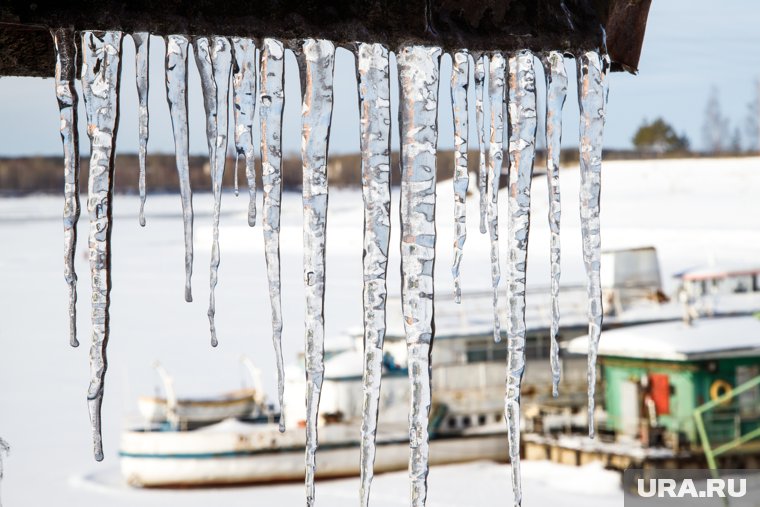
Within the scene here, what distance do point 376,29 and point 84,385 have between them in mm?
17408

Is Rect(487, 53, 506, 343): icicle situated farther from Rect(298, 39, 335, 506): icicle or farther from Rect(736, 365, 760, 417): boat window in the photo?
Rect(736, 365, 760, 417): boat window

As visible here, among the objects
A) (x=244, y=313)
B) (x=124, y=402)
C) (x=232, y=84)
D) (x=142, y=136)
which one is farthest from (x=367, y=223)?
(x=244, y=313)

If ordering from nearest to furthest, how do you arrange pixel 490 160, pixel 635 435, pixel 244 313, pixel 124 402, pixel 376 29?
pixel 376 29
pixel 490 160
pixel 635 435
pixel 124 402
pixel 244 313

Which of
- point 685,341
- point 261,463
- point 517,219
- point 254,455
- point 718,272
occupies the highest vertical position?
point 517,219

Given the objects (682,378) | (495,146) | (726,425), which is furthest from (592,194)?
(726,425)

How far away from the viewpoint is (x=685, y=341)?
13.3 meters

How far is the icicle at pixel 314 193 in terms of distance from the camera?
161 cm

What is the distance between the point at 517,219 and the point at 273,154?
1.77 ft

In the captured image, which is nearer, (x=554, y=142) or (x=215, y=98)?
(x=215, y=98)

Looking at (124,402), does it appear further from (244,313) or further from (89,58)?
(89,58)

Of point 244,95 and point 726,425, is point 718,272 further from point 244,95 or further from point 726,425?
point 244,95

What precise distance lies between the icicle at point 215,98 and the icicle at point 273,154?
2.8 inches

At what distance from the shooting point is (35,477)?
42.6ft

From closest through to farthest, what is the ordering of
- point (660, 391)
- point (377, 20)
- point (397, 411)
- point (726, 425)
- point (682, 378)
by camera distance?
1. point (377, 20)
2. point (682, 378)
3. point (726, 425)
4. point (660, 391)
5. point (397, 411)
